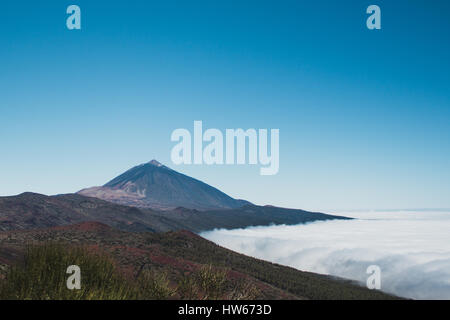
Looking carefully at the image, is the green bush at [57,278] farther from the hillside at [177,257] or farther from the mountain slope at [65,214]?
the mountain slope at [65,214]

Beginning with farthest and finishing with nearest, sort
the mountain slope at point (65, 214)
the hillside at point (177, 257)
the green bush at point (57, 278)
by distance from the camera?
the mountain slope at point (65, 214) → the hillside at point (177, 257) → the green bush at point (57, 278)

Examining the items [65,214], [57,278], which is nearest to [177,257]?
[57,278]

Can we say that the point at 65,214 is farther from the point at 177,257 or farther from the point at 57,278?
the point at 57,278

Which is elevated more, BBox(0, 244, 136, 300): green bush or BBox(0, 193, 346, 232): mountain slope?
BBox(0, 244, 136, 300): green bush

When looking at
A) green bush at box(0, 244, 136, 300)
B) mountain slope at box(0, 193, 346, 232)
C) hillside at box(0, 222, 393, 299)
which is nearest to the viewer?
green bush at box(0, 244, 136, 300)

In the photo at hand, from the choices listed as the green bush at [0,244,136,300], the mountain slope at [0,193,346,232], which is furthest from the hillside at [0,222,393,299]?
the mountain slope at [0,193,346,232]

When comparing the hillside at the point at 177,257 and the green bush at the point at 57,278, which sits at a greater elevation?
the green bush at the point at 57,278

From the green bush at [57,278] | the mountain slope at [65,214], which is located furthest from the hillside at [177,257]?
the mountain slope at [65,214]

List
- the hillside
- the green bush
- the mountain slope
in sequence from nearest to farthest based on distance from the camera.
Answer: the green bush, the hillside, the mountain slope

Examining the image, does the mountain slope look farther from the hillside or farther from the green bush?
the green bush

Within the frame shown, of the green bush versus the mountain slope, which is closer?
the green bush
